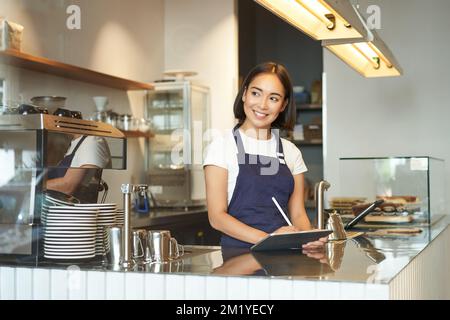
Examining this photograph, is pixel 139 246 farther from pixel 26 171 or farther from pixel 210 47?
pixel 210 47

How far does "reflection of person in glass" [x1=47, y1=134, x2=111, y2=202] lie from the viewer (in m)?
1.77

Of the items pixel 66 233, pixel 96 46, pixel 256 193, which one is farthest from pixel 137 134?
pixel 66 233

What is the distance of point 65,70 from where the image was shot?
3711mm

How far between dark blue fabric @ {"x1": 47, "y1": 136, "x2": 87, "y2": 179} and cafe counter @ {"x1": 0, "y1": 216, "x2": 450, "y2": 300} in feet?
0.71

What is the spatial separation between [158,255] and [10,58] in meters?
1.92

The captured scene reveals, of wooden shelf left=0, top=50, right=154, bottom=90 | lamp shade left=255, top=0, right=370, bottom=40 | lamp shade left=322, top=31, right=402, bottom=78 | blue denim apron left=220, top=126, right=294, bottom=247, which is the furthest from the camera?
wooden shelf left=0, top=50, right=154, bottom=90

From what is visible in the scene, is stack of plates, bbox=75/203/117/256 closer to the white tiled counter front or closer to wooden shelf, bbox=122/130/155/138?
the white tiled counter front

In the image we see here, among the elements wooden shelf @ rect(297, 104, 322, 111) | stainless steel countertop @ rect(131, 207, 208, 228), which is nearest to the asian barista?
stainless steel countertop @ rect(131, 207, 208, 228)

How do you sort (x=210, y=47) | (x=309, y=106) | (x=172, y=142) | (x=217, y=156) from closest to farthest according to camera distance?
(x=217, y=156)
(x=172, y=142)
(x=210, y=47)
(x=309, y=106)

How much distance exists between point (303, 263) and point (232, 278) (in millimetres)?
277

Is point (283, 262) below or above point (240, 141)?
below

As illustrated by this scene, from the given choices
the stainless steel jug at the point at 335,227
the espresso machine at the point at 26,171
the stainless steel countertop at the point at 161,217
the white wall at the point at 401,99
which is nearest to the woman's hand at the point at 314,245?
the stainless steel jug at the point at 335,227

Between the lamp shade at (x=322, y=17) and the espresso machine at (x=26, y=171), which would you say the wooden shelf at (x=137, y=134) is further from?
the espresso machine at (x=26, y=171)
